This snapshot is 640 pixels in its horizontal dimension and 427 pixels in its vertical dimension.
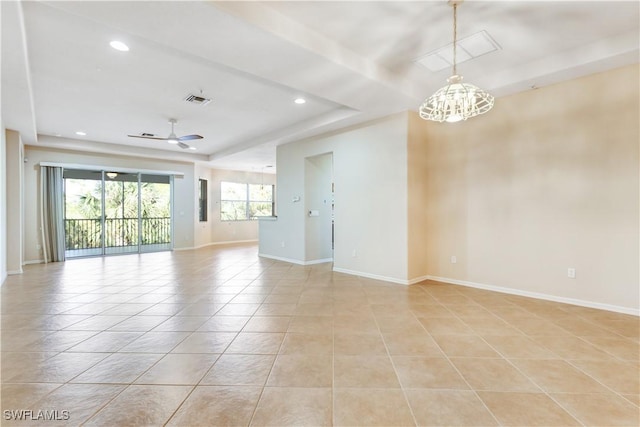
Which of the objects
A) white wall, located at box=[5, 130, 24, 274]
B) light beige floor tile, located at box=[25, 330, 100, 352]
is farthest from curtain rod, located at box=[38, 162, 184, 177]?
light beige floor tile, located at box=[25, 330, 100, 352]

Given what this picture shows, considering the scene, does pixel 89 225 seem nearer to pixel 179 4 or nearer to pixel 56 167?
pixel 56 167

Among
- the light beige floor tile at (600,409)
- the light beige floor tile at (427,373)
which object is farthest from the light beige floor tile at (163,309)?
the light beige floor tile at (600,409)

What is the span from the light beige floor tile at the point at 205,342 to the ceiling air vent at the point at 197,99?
11.1ft

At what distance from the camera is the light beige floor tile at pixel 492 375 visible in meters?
1.92

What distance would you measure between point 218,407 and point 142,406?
46cm

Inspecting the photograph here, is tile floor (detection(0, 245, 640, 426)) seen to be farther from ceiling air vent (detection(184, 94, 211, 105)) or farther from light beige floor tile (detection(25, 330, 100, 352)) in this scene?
ceiling air vent (detection(184, 94, 211, 105))

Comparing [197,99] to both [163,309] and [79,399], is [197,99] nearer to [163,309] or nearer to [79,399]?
[163,309]

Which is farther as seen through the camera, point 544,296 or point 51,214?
point 51,214

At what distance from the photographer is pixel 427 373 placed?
2090mm

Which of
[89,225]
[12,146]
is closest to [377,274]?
[12,146]

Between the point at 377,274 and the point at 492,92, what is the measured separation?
3.18 meters

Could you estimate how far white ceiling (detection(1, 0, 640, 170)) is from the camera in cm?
245
